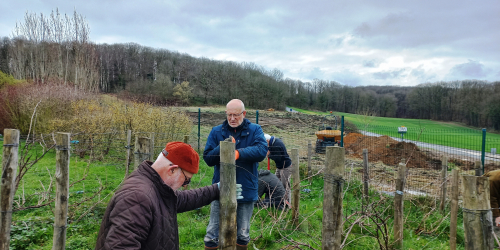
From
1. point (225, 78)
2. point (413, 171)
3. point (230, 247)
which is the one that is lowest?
point (413, 171)

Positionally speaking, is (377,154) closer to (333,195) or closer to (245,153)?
(245,153)

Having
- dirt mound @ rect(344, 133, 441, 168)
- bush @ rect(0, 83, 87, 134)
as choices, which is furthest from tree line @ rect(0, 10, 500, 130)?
dirt mound @ rect(344, 133, 441, 168)

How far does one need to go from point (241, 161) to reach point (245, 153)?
0.56 ft

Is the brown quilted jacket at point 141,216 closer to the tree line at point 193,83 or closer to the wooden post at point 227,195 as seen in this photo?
the wooden post at point 227,195

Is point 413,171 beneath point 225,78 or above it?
beneath

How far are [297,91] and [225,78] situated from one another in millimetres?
18177

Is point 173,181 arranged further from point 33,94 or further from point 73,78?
point 73,78

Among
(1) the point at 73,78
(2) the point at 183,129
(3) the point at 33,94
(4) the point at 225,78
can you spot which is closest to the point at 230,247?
(2) the point at 183,129

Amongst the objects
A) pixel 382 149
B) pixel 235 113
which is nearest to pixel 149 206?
pixel 235 113

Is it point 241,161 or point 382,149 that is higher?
point 241,161

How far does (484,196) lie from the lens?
1.56m

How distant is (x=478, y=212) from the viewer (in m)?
1.56

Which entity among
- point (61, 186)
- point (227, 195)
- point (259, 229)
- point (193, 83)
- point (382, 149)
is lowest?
point (259, 229)

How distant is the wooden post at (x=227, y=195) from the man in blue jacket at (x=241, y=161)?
2.02ft
